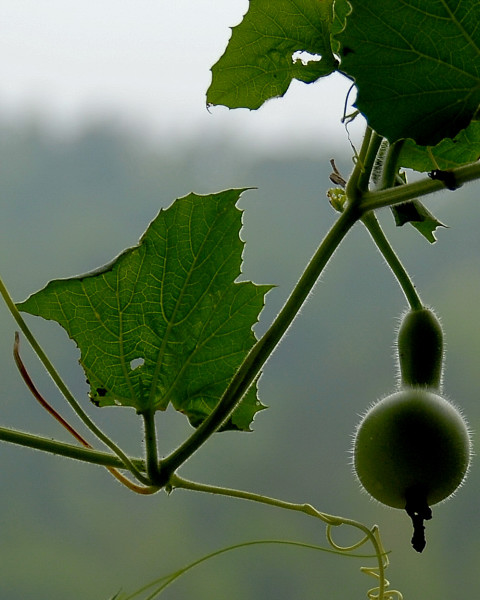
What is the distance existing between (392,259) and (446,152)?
0.11 metres

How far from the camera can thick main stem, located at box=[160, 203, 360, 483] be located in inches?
21.3

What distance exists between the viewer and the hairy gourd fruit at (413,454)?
531 millimetres

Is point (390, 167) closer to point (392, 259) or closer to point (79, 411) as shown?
point (392, 259)

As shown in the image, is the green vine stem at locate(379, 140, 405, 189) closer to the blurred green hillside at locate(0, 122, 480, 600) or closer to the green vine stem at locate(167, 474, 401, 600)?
the green vine stem at locate(167, 474, 401, 600)

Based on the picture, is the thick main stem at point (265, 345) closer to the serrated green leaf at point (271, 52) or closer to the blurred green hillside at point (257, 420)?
the serrated green leaf at point (271, 52)

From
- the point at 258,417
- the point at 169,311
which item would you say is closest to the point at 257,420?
the point at 258,417

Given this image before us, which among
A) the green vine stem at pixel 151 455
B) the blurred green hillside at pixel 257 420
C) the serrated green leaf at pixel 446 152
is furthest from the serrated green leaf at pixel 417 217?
the blurred green hillside at pixel 257 420

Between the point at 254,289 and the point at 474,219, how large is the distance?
3892mm

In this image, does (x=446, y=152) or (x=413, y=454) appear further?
(x=446, y=152)

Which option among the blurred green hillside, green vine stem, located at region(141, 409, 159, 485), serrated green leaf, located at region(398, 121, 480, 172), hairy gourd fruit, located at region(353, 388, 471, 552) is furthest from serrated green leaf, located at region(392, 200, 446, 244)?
the blurred green hillside

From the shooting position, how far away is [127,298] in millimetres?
574

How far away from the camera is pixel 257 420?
11.3ft

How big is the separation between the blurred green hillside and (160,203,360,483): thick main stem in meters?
2.51

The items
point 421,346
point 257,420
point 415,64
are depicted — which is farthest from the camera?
point 257,420
